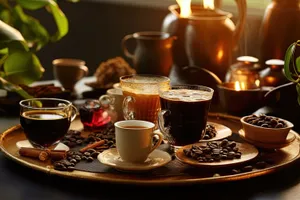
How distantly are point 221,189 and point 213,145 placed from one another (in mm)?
181

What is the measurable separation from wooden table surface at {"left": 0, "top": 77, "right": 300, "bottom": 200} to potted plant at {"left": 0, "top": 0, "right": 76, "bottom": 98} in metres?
0.47

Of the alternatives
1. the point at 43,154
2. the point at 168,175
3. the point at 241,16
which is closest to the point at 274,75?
the point at 241,16

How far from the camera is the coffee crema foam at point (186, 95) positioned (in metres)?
1.55

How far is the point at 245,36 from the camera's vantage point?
8.98 feet

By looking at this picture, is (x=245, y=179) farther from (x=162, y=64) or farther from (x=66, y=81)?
(x=66, y=81)

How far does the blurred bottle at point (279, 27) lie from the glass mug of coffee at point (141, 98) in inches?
22.9

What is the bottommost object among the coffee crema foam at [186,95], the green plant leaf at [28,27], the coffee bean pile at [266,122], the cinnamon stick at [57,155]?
the cinnamon stick at [57,155]

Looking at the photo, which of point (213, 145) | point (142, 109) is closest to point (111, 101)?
point (142, 109)

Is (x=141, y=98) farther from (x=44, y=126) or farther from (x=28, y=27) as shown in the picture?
(x=28, y=27)

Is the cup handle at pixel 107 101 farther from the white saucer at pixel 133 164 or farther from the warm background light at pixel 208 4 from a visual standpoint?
the warm background light at pixel 208 4

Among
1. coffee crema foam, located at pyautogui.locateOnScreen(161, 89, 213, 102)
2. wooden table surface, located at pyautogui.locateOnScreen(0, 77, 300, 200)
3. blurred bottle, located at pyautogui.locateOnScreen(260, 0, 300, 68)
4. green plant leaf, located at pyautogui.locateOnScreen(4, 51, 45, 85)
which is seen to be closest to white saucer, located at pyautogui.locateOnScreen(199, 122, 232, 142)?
coffee crema foam, located at pyautogui.locateOnScreen(161, 89, 213, 102)

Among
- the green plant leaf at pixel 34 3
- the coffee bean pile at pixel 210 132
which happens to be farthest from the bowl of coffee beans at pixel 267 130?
the green plant leaf at pixel 34 3

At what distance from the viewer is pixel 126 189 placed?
1.35 meters

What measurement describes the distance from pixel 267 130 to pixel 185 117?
A: 0.67 feet
